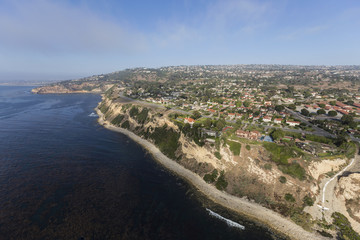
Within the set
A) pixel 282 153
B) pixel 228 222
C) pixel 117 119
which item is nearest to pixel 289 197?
pixel 282 153

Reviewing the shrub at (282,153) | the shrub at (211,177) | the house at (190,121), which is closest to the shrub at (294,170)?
the shrub at (282,153)

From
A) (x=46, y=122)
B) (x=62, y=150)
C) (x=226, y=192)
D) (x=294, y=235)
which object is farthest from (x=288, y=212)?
(x=46, y=122)

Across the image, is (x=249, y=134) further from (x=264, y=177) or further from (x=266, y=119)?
(x=266, y=119)

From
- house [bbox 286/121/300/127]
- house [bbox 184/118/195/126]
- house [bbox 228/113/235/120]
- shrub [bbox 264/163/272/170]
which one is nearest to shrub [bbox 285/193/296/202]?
shrub [bbox 264/163/272/170]

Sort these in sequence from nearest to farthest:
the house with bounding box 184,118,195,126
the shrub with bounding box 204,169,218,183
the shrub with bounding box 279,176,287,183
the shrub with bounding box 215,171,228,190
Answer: the shrub with bounding box 279,176,287,183 → the shrub with bounding box 215,171,228,190 → the shrub with bounding box 204,169,218,183 → the house with bounding box 184,118,195,126

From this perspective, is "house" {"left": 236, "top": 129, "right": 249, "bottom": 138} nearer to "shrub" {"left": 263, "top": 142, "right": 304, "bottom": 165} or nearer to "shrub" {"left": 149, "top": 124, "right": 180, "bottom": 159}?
"shrub" {"left": 263, "top": 142, "right": 304, "bottom": 165}

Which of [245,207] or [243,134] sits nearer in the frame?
[245,207]
